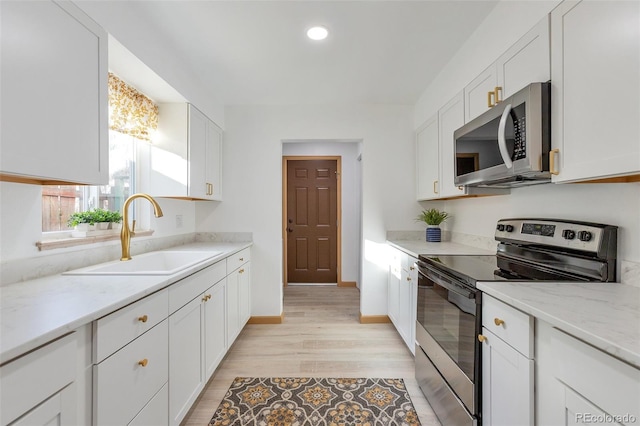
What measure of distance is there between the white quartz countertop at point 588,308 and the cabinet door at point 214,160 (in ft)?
8.01

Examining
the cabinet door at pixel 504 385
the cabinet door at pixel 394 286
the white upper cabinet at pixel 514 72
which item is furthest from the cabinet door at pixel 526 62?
the cabinet door at pixel 394 286

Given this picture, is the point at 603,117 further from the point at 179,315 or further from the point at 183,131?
the point at 183,131

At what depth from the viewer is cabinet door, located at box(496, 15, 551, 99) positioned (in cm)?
124

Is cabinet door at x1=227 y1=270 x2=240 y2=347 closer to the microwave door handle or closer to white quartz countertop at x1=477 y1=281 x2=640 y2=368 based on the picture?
white quartz countertop at x1=477 y1=281 x2=640 y2=368

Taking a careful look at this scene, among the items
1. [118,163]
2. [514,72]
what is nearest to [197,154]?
[118,163]

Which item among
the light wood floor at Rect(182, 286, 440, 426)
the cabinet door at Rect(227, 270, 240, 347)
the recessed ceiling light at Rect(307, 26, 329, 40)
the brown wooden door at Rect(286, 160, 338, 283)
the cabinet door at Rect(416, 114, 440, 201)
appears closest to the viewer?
the recessed ceiling light at Rect(307, 26, 329, 40)

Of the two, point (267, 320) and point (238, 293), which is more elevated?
point (238, 293)

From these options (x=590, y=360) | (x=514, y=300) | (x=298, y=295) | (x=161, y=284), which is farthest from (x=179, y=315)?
(x=298, y=295)

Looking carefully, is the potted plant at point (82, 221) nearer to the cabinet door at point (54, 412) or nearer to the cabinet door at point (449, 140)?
the cabinet door at point (54, 412)

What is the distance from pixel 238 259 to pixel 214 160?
1.06 metres

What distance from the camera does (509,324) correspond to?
1.06m

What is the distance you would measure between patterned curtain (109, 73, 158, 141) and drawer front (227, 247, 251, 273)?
3.82 ft

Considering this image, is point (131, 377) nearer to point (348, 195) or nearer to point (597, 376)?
point (597, 376)

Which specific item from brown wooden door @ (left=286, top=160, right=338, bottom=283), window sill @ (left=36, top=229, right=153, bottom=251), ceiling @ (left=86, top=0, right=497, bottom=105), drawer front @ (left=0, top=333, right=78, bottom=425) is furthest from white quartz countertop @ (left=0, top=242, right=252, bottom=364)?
brown wooden door @ (left=286, top=160, right=338, bottom=283)
